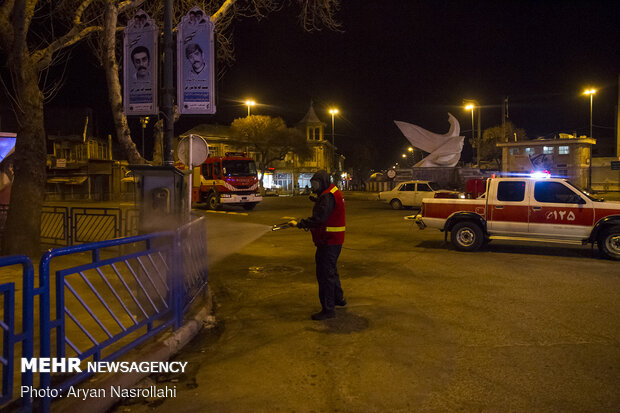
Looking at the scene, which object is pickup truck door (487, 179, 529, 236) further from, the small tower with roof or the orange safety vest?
the small tower with roof

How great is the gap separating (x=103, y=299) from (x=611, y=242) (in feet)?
33.9

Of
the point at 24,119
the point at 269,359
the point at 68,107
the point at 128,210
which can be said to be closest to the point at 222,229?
the point at 128,210

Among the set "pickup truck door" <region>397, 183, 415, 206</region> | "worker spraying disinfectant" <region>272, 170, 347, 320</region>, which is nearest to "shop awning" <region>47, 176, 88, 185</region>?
"pickup truck door" <region>397, 183, 415, 206</region>

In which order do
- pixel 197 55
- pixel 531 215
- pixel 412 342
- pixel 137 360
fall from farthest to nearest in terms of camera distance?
pixel 531 215, pixel 197 55, pixel 412 342, pixel 137 360

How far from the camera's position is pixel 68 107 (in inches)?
1882

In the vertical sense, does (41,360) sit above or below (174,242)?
below

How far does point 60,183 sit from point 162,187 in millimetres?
38096

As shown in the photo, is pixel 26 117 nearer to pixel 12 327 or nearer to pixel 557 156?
pixel 12 327

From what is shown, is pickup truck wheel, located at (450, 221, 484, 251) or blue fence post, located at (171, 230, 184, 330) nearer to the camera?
blue fence post, located at (171, 230, 184, 330)

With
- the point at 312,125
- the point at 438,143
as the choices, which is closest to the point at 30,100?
the point at 438,143

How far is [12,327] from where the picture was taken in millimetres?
Answer: 3117

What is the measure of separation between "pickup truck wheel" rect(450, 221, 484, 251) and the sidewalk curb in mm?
7449

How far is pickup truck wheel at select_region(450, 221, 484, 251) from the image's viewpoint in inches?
455

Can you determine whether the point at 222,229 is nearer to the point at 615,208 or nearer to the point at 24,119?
the point at 24,119
